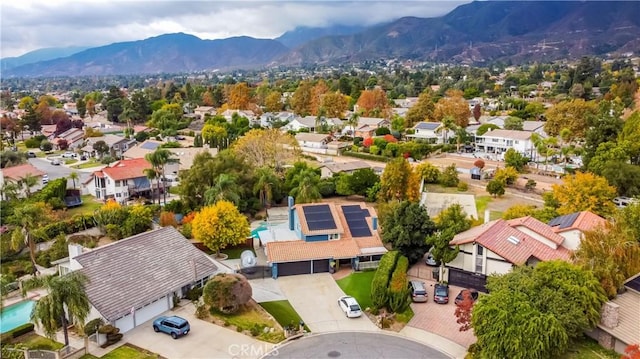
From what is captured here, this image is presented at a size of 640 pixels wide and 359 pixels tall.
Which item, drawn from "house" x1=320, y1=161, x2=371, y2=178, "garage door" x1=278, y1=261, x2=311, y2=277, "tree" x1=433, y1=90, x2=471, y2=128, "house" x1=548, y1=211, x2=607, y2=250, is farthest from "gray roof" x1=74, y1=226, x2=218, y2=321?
"tree" x1=433, y1=90, x2=471, y2=128

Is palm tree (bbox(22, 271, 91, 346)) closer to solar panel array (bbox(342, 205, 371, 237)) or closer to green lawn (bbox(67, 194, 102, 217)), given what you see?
solar panel array (bbox(342, 205, 371, 237))

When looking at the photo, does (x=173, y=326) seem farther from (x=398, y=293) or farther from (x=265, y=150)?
(x=265, y=150)

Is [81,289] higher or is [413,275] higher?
[81,289]

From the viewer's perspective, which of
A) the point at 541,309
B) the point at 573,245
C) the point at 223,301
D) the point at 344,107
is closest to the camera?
the point at 541,309

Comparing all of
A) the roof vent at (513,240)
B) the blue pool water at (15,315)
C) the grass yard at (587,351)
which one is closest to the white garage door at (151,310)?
the blue pool water at (15,315)

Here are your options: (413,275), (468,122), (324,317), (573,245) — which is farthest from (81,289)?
(468,122)

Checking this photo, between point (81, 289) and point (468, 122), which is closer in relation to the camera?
point (81, 289)

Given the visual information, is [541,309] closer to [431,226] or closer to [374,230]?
[431,226]
